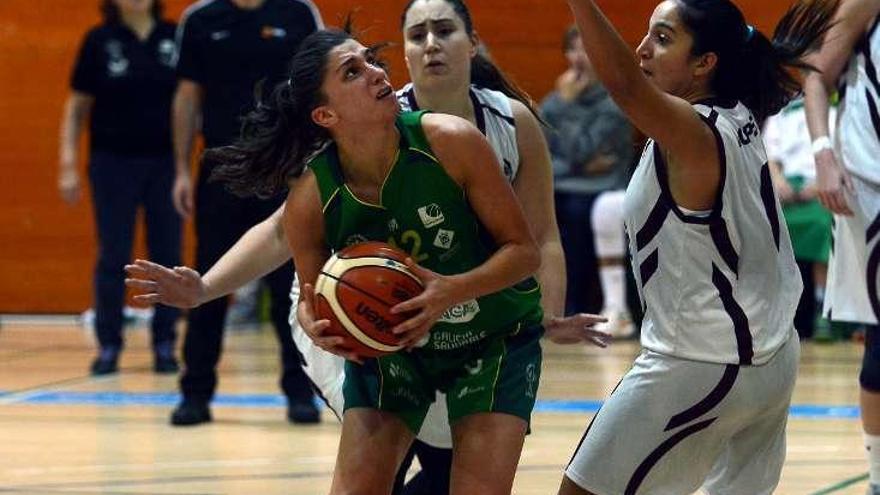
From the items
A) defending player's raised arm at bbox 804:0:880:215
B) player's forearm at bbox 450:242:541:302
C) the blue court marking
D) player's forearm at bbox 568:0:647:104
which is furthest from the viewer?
the blue court marking

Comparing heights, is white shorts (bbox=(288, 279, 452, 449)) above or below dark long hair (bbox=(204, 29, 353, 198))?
below

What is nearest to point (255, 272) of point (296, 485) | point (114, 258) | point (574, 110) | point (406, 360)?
point (406, 360)

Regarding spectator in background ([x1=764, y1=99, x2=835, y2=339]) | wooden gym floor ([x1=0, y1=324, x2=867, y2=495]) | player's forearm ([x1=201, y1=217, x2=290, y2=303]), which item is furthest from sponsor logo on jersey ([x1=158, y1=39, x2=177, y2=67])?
player's forearm ([x1=201, y1=217, x2=290, y2=303])

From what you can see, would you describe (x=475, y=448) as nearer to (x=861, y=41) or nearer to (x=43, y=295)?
(x=861, y=41)

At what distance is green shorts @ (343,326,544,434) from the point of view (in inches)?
158

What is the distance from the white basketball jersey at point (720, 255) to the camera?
12.6ft

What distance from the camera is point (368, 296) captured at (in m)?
3.75

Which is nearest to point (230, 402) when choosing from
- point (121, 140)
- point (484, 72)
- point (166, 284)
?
point (121, 140)

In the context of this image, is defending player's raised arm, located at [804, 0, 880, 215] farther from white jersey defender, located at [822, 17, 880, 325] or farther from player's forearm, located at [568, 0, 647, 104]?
player's forearm, located at [568, 0, 647, 104]

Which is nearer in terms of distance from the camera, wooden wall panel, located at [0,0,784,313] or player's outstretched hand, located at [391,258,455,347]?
player's outstretched hand, located at [391,258,455,347]

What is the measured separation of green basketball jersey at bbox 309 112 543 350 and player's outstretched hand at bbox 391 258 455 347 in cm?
14

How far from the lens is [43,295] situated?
1190cm

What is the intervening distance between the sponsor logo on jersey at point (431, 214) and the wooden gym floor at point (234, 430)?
1.96 metres

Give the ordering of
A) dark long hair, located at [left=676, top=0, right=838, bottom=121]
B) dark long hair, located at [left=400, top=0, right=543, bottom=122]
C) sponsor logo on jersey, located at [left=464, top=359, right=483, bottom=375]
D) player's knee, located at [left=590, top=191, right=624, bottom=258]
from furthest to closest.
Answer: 1. player's knee, located at [left=590, top=191, right=624, bottom=258]
2. dark long hair, located at [left=400, top=0, right=543, bottom=122]
3. sponsor logo on jersey, located at [left=464, top=359, right=483, bottom=375]
4. dark long hair, located at [left=676, top=0, right=838, bottom=121]
